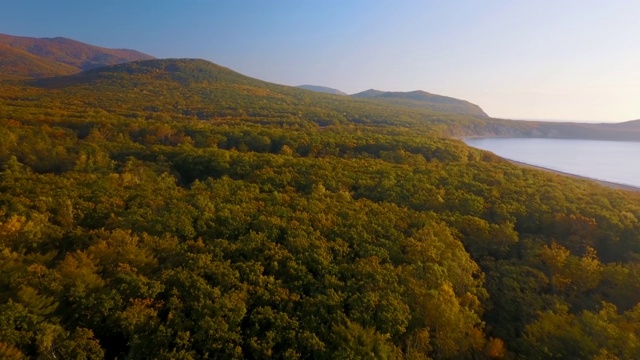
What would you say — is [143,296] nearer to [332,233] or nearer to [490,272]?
[332,233]

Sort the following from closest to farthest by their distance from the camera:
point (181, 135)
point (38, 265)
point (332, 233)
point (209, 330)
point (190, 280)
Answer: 1. point (209, 330)
2. point (38, 265)
3. point (190, 280)
4. point (332, 233)
5. point (181, 135)

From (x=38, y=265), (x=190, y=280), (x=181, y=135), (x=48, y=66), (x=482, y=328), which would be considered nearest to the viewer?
(x=38, y=265)

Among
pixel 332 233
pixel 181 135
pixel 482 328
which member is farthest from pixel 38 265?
pixel 181 135

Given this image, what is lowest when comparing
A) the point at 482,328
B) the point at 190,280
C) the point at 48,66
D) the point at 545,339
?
the point at 482,328

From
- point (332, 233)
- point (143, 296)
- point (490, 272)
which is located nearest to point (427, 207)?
point (490, 272)

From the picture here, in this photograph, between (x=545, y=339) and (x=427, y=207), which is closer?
(x=545, y=339)

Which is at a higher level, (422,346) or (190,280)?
(190,280)
